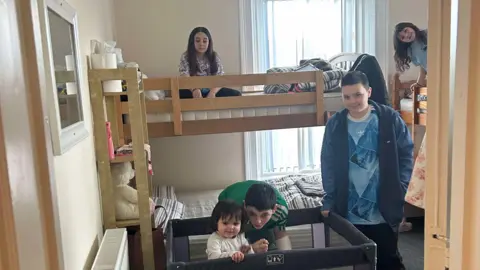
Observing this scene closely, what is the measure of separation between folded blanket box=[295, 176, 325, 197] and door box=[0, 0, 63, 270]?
254 cm

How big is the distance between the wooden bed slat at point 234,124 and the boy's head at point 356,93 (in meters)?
0.60

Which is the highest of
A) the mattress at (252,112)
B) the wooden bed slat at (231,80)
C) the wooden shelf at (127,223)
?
the wooden bed slat at (231,80)

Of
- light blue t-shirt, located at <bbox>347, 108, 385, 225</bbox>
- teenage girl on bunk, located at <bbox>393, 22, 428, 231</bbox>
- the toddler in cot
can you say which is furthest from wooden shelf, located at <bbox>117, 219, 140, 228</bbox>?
teenage girl on bunk, located at <bbox>393, 22, 428, 231</bbox>

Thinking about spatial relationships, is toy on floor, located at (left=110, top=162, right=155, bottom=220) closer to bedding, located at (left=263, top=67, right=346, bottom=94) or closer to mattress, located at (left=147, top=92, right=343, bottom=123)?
mattress, located at (left=147, top=92, right=343, bottom=123)

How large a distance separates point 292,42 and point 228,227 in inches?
88.5

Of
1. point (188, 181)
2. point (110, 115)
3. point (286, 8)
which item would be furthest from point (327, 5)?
point (110, 115)

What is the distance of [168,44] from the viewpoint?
3518 mm

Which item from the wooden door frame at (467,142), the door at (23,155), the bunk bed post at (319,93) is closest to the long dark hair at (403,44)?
the bunk bed post at (319,93)

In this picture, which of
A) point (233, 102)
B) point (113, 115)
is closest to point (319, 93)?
point (233, 102)

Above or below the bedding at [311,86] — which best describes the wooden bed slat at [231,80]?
above

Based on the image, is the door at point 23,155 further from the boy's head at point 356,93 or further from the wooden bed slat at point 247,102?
the wooden bed slat at point 247,102

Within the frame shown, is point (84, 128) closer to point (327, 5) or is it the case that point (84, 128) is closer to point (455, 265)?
point (455, 265)

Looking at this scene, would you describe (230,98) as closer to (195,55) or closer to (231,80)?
(231,80)

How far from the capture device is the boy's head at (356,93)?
6.93 feet
